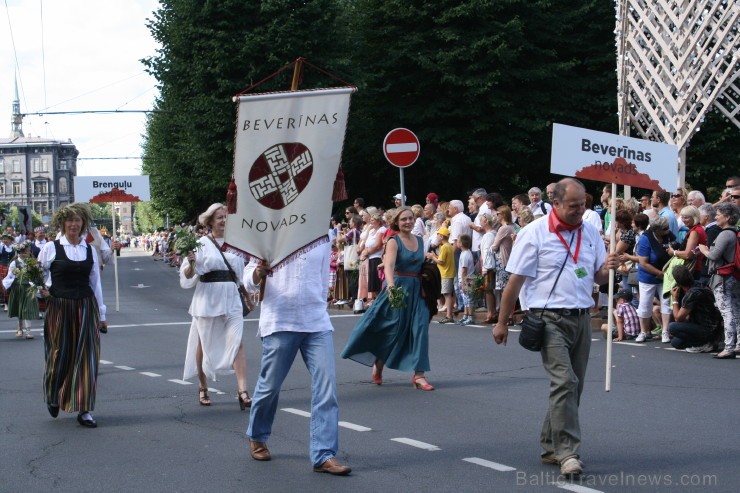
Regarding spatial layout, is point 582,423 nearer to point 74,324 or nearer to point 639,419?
point 639,419

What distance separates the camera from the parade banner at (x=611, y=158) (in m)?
9.89

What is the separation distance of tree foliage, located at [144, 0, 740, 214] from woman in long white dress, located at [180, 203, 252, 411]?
78.0 feet

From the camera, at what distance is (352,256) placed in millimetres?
21953

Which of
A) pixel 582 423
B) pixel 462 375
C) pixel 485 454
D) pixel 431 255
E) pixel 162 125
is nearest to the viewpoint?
pixel 485 454

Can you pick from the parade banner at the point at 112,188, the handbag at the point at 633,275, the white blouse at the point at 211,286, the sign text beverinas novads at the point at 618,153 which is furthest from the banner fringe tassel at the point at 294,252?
the parade banner at the point at 112,188

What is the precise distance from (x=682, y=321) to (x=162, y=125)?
143 ft

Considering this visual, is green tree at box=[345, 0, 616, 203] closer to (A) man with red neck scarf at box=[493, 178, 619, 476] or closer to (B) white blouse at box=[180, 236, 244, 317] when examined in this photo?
(B) white blouse at box=[180, 236, 244, 317]

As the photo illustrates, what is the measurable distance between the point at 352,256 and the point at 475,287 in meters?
4.57

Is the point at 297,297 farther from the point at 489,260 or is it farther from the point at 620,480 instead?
the point at 489,260

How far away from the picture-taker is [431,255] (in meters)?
18.9

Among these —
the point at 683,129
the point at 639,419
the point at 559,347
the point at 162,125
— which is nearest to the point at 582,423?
the point at 639,419

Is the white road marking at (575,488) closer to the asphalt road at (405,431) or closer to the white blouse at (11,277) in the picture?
the asphalt road at (405,431)

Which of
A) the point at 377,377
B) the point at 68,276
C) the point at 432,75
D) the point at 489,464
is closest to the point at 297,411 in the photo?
the point at 377,377

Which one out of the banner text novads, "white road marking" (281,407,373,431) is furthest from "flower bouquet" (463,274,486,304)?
the banner text novads
